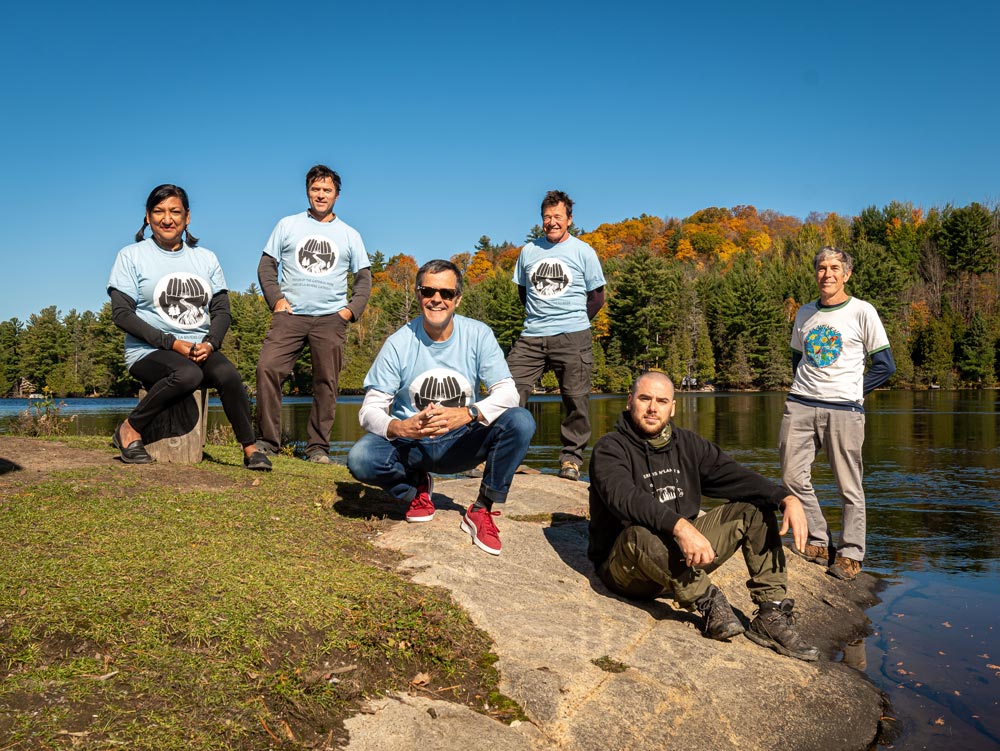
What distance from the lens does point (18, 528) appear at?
402cm

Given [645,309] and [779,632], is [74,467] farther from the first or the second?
[645,309]

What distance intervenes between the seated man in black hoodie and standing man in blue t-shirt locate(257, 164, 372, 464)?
→ 3772mm

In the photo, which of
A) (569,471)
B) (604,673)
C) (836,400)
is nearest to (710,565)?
(604,673)

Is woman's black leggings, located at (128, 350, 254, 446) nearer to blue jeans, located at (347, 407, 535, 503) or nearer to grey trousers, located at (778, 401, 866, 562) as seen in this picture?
blue jeans, located at (347, 407, 535, 503)

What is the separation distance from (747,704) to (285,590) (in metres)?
2.17

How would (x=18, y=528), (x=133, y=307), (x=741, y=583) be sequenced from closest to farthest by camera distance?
(x=18, y=528), (x=741, y=583), (x=133, y=307)

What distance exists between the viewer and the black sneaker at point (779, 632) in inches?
161

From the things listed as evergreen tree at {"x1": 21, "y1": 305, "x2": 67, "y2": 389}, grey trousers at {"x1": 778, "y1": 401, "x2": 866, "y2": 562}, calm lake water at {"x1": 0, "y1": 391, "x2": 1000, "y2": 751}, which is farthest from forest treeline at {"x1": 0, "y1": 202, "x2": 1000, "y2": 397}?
grey trousers at {"x1": 778, "y1": 401, "x2": 866, "y2": 562}

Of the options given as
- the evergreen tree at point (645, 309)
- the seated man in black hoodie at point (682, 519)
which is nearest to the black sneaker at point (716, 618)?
the seated man in black hoodie at point (682, 519)

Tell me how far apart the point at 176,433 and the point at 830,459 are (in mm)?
5287

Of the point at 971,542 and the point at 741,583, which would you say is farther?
the point at 971,542

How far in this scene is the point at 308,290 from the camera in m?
7.42

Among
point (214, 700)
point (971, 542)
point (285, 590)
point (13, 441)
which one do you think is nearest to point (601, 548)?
point (285, 590)

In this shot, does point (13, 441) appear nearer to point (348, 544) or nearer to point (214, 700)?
point (348, 544)
